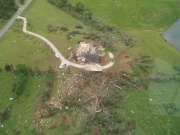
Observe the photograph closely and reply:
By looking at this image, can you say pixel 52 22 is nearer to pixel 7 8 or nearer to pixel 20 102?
pixel 7 8

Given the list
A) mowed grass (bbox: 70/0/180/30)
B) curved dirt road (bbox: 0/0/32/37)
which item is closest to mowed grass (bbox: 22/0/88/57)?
curved dirt road (bbox: 0/0/32/37)

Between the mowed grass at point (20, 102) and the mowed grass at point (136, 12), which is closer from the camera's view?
the mowed grass at point (20, 102)

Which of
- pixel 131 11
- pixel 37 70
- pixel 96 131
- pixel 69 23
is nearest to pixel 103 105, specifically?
pixel 96 131

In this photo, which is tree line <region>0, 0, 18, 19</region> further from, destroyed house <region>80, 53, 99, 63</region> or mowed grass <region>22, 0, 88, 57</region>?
destroyed house <region>80, 53, 99, 63</region>

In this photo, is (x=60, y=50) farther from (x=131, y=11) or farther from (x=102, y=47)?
(x=131, y=11)

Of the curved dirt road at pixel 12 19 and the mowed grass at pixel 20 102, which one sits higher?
the curved dirt road at pixel 12 19

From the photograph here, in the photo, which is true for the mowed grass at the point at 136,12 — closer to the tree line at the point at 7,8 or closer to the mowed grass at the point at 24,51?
the tree line at the point at 7,8

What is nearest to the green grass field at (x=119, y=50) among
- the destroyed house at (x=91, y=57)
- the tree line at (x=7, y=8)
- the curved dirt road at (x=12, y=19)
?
the curved dirt road at (x=12, y=19)

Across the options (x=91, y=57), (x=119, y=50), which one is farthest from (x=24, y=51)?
(x=119, y=50)
